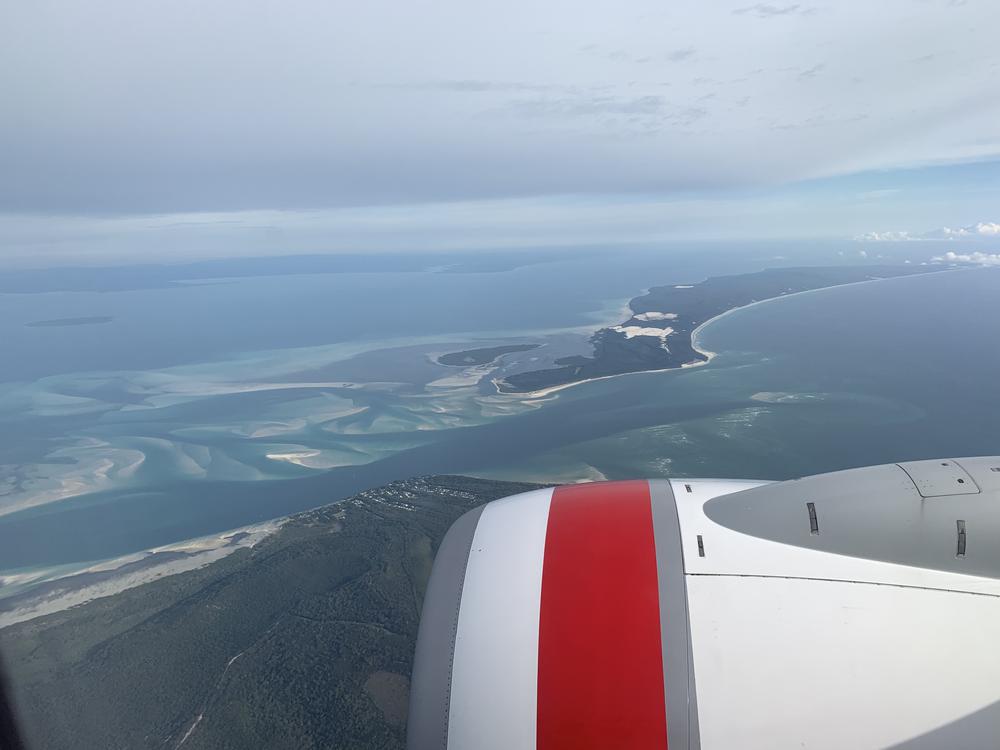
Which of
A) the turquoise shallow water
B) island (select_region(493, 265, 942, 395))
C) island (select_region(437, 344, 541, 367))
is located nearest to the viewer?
the turquoise shallow water

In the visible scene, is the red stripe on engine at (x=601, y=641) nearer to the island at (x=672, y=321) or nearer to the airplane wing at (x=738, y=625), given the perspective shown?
the airplane wing at (x=738, y=625)

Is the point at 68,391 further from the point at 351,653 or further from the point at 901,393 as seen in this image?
the point at 901,393

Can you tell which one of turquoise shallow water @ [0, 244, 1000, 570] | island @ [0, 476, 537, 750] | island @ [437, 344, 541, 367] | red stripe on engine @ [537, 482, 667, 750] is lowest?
island @ [0, 476, 537, 750]

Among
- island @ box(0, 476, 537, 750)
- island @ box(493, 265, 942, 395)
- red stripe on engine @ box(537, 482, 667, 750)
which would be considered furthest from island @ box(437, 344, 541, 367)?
red stripe on engine @ box(537, 482, 667, 750)

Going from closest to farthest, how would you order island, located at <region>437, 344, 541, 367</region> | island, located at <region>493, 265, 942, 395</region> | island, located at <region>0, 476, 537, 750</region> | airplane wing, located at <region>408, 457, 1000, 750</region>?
airplane wing, located at <region>408, 457, 1000, 750</region>, island, located at <region>0, 476, 537, 750</region>, island, located at <region>493, 265, 942, 395</region>, island, located at <region>437, 344, 541, 367</region>

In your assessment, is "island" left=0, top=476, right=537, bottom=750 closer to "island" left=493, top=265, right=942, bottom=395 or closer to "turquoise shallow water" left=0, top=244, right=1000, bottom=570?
"turquoise shallow water" left=0, top=244, right=1000, bottom=570

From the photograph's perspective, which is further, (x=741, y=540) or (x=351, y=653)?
(x=351, y=653)

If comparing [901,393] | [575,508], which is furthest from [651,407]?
[575,508]
